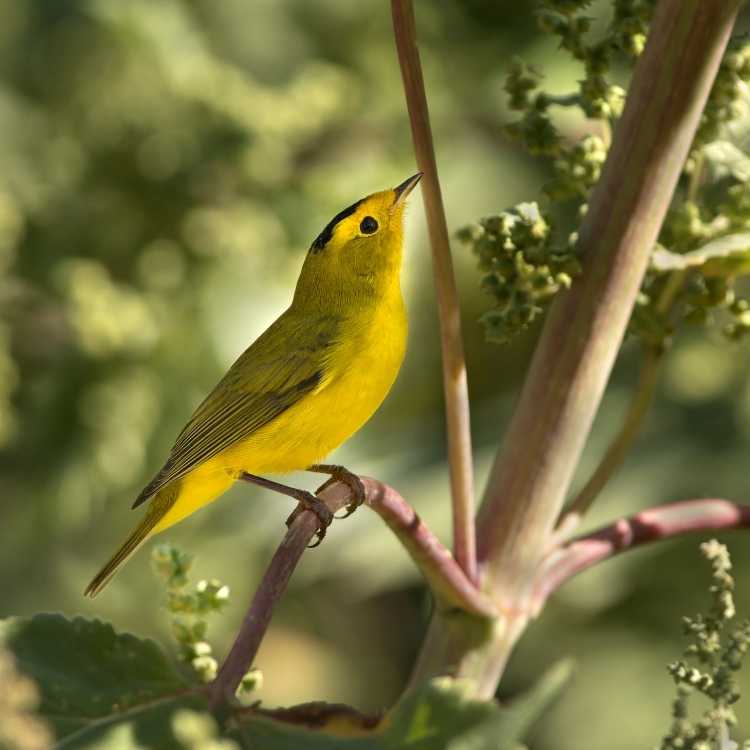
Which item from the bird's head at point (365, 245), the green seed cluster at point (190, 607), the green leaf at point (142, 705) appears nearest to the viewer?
the green leaf at point (142, 705)

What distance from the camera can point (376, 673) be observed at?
4.90m

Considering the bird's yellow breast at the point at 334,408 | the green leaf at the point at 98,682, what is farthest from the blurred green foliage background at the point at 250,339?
the green leaf at the point at 98,682

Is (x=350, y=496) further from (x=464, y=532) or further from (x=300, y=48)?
(x=300, y=48)

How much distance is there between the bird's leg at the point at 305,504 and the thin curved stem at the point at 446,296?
0.62ft

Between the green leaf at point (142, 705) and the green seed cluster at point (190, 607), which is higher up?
the green seed cluster at point (190, 607)

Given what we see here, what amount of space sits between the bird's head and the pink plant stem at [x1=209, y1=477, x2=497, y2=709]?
4.52 feet

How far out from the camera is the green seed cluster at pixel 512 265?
6.09ft

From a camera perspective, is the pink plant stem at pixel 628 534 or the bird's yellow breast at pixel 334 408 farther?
the bird's yellow breast at pixel 334 408

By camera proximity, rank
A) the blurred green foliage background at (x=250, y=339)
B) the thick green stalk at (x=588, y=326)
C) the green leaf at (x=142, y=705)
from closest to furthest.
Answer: the green leaf at (x=142, y=705), the thick green stalk at (x=588, y=326), the blurred green foliage background at (x=250, y=339)

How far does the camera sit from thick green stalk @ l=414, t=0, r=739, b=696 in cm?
173

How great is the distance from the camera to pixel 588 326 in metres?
1.81

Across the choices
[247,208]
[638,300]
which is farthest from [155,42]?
[638,300]

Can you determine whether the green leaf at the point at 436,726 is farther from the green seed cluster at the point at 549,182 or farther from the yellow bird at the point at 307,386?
the yellow bird at the point at 307,386

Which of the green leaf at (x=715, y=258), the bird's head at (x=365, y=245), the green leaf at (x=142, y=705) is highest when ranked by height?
the bird's head at (x=365, y=245)
